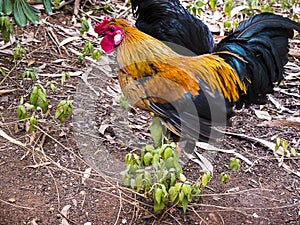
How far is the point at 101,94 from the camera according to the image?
15.0 feet

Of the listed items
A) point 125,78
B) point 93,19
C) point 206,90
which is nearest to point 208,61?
point 206,90

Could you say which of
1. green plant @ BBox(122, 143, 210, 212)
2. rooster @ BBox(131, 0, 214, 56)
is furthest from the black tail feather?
green plant @ BBox(122, 143, 210, 212)

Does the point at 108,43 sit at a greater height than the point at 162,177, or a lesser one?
greater

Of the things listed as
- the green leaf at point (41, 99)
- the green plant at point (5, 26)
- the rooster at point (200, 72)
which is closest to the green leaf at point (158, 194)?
the rooster at point (200, 72)

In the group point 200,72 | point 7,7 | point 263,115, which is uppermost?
point 7,7

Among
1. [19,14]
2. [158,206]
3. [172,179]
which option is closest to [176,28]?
[19,14]

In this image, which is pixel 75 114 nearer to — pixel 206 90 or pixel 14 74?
pixel 14 74

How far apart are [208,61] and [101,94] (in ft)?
4.71

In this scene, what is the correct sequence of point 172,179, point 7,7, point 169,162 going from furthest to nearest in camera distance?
point 7,7
point 172,179
point 169,162

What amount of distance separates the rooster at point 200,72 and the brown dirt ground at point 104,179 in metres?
0.57

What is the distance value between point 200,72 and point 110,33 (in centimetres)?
73

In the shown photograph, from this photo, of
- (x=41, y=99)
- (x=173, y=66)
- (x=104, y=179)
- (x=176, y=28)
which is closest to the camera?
(x=41, y=99)

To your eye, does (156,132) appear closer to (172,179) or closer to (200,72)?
(172,179)

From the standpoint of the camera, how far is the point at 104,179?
3.46 m
